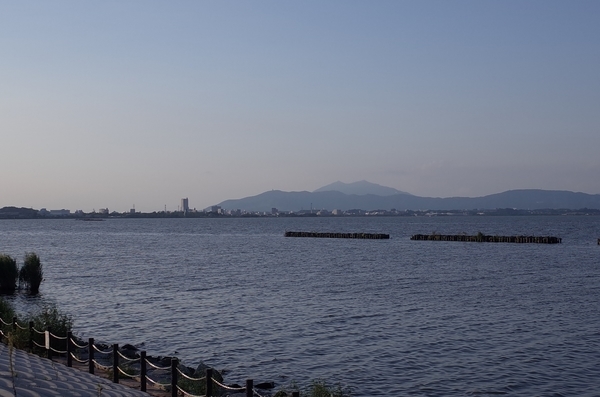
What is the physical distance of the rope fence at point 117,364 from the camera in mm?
17391

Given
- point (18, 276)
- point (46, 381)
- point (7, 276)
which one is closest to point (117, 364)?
point (46, 381)

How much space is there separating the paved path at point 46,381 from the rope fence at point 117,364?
56cm

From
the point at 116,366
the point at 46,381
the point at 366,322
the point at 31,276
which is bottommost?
the point at 366,322

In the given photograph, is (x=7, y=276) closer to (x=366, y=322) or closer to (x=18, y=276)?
(x=18, y=276)

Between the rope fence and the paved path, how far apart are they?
0.56m

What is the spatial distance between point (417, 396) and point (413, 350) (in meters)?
5.77

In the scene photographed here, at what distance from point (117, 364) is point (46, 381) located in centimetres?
271

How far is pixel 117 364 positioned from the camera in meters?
18.1

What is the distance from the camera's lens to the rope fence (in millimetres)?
17391

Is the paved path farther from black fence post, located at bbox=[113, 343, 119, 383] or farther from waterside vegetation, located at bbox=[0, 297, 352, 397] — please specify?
waterside vegetation, located at bbox=[0, 297, 352, 397]

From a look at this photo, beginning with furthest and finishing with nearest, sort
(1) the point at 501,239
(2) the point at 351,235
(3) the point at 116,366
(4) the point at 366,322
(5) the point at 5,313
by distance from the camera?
(2) the point at 351,235 → (1) the point at 501,239 → (4) the point at 366,322 → (5) the point at 5,313 → (3) the point at 116,366

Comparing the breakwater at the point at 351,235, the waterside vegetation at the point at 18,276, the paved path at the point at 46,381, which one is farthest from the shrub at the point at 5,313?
the breakwater at the point at 351,235

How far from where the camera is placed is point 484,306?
123 feet

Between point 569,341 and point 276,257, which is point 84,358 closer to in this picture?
point 569,341
